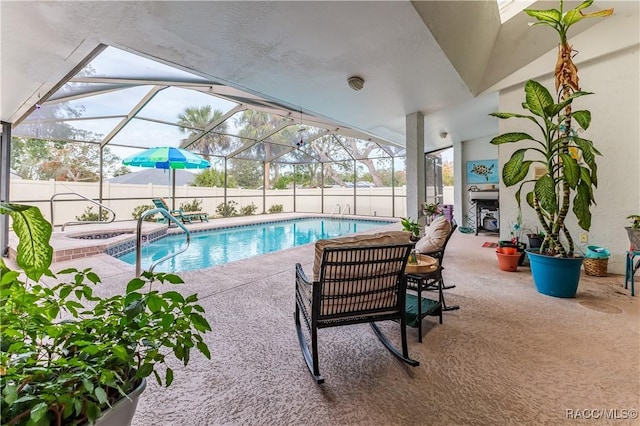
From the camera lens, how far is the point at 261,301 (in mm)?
2990

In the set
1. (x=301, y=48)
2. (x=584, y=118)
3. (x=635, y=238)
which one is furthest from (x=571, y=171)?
(x=301, y=48)

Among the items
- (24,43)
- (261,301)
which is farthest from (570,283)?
(24,43)

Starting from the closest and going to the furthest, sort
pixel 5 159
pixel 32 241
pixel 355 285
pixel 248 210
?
pixel 32 241 < pixel 355 285 < pixel 5 159 < pixel 248 210

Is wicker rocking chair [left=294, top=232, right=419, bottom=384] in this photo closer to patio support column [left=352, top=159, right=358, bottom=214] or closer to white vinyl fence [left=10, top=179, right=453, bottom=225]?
white vinyl fence [left=10, top=179, right=453, bottom=225]

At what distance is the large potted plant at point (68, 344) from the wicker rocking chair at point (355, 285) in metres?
1.02

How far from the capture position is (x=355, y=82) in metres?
3.92

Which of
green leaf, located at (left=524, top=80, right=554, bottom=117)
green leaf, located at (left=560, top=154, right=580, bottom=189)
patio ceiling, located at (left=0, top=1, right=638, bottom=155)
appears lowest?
green leaf, located at (left=560, top=154, right=580, bottom=189)

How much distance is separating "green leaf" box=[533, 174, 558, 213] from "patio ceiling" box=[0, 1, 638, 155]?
1.78m

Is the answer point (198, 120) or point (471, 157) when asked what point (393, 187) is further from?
point (198, 120)

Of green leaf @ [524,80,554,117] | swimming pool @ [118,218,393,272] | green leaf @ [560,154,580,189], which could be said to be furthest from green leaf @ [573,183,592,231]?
swimming pool @ [118,218,393,272]

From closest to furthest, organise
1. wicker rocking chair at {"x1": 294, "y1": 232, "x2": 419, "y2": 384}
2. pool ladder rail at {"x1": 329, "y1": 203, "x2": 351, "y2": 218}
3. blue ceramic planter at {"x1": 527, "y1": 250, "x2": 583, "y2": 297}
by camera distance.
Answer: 1. wicker rocking chair at {"x1": 294, "y1": 232, "x2": 419, "y2": 384}
2. blue ceramic planter at {"x1": 527, "y1": 250, "x2": 583, "y2": 297}
3. pool ladder rail at {"x1": 329, "y1": 203, "x2": 351, "y2": 218}

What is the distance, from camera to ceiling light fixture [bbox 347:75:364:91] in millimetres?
3861

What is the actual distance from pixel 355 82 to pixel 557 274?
3.31 meters

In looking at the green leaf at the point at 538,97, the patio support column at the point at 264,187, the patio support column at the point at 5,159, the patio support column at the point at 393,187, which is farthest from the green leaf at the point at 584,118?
the patio support column at the point at 264,187
